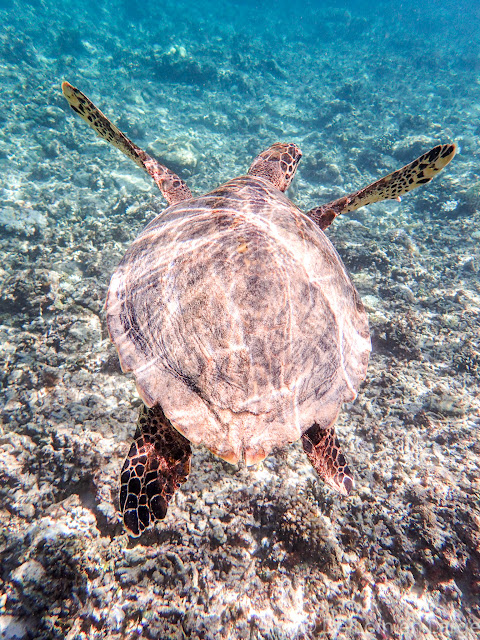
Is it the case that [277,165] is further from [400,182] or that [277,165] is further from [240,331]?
[240,331]

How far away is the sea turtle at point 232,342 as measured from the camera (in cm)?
173

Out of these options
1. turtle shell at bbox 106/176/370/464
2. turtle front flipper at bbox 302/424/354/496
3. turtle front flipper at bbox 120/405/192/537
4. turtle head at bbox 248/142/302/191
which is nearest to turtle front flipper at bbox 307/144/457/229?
turtle head at bbox 248/142/302/191

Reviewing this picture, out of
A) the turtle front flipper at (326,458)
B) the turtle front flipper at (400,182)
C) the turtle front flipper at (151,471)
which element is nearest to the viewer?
the turtle front flipper at (151,471)

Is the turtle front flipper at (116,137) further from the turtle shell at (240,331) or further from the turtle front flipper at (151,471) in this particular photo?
the turtle front flipper at (151,471)

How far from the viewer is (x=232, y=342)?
68.6 inches

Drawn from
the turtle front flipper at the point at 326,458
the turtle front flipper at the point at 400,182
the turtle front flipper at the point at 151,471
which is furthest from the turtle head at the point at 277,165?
the turtle front flipper at the point at 151,471

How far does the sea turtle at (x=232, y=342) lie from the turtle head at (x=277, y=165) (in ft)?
4.66

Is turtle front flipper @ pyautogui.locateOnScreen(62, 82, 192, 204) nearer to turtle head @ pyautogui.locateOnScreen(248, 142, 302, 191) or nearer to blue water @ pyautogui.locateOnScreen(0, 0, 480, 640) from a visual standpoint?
turtle head @ pyautogui.locateOnScreen(248, 142, 302, 191)

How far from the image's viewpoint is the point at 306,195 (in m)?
8.92

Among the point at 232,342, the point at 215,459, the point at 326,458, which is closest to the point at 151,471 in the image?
the point at 215,459

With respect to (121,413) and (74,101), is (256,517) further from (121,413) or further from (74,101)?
(74,101)

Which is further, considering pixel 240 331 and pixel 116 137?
pixel 116 137

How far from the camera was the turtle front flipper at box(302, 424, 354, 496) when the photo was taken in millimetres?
2123

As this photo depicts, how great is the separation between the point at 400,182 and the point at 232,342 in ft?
8.57
